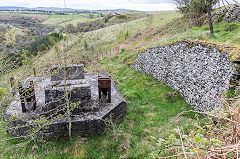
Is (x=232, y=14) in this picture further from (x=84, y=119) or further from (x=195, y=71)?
(x=84, y=119)

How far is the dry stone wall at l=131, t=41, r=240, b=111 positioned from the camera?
21.1 feet

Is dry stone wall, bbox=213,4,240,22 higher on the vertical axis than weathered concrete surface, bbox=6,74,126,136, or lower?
higher

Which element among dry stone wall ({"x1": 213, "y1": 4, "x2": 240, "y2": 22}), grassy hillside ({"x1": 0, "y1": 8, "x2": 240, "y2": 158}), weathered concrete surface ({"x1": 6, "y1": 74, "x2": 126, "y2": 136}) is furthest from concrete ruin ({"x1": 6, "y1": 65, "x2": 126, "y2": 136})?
dry stone wall ({"x1": 213, "y1": 4, "x2": 240, "y2": 22})

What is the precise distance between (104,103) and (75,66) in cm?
241

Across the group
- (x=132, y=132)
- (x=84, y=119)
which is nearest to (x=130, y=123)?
(x=132, y=132)

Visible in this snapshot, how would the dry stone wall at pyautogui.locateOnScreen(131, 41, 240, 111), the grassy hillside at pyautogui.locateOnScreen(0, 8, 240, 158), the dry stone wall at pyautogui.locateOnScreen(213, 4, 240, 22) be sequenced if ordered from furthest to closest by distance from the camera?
the dry stone wall at pyautogui.locateOnScreen(213, 4, 240, 22) < the dry stone wall at pyautogui.locateOnScreen(131, 41, 240, 111) < the grassy hillside at pyautogui.locateOnScreen(0, 8, 240, 158)

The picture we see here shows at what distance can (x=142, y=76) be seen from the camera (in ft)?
43.0

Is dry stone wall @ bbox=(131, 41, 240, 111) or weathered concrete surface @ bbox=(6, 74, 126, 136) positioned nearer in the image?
weathered concrete surface @ bbox=(6, 74, 126, 136)

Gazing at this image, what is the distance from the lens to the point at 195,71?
8.13 meters

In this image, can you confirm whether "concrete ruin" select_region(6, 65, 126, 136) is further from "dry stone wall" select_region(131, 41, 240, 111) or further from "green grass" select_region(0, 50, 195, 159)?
"dry stone wall" select_region(131, 41, 240, 111)

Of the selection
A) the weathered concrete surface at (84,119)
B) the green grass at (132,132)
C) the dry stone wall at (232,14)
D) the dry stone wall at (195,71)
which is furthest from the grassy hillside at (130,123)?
the dry stone wall at (232,14)

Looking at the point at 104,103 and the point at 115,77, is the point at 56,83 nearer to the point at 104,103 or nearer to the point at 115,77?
the point at 104,103

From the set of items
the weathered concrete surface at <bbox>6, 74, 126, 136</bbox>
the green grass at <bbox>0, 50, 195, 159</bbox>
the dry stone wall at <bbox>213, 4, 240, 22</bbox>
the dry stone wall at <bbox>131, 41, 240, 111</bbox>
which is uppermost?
the dry stone wall at <bbox>213, 4, 240, 22</bbox>

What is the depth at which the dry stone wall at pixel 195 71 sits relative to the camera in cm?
643
